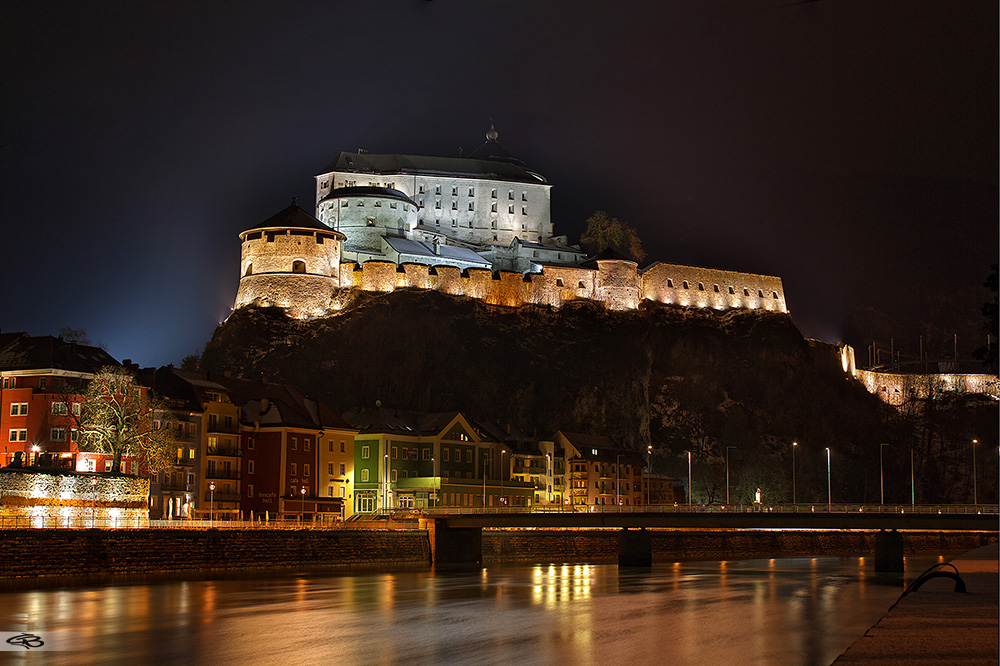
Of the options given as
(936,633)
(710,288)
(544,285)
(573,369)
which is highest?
(710,288)

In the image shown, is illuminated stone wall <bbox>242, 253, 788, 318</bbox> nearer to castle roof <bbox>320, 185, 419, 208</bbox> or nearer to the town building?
castle roof <bbox>320, 185, 419, 208</bbox>

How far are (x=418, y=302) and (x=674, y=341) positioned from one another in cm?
2283

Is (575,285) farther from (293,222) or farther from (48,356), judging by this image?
(48,356)

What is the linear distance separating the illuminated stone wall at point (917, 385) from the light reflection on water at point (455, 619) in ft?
219

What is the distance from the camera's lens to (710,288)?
10844cm

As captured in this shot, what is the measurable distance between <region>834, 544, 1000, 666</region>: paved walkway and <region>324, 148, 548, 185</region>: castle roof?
317 feet

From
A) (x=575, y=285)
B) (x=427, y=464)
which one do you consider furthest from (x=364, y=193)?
(x=427, y=464)

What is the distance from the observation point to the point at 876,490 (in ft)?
314

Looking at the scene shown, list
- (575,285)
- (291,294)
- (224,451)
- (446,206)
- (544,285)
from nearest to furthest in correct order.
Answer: (224,451)
(291,294)
(544,285)
(575,285)
(446,206)

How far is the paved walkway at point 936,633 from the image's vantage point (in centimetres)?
1698

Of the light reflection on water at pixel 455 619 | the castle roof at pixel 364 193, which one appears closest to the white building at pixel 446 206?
the castle roof at pixel 364 193

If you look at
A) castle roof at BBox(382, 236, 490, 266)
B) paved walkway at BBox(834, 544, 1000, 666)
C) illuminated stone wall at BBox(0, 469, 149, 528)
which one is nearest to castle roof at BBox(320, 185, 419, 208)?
castle roof at BBox(382, 236, 490, 266)

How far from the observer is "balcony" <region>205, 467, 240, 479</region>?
196 ft

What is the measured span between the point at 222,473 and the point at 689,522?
24.5 meters
